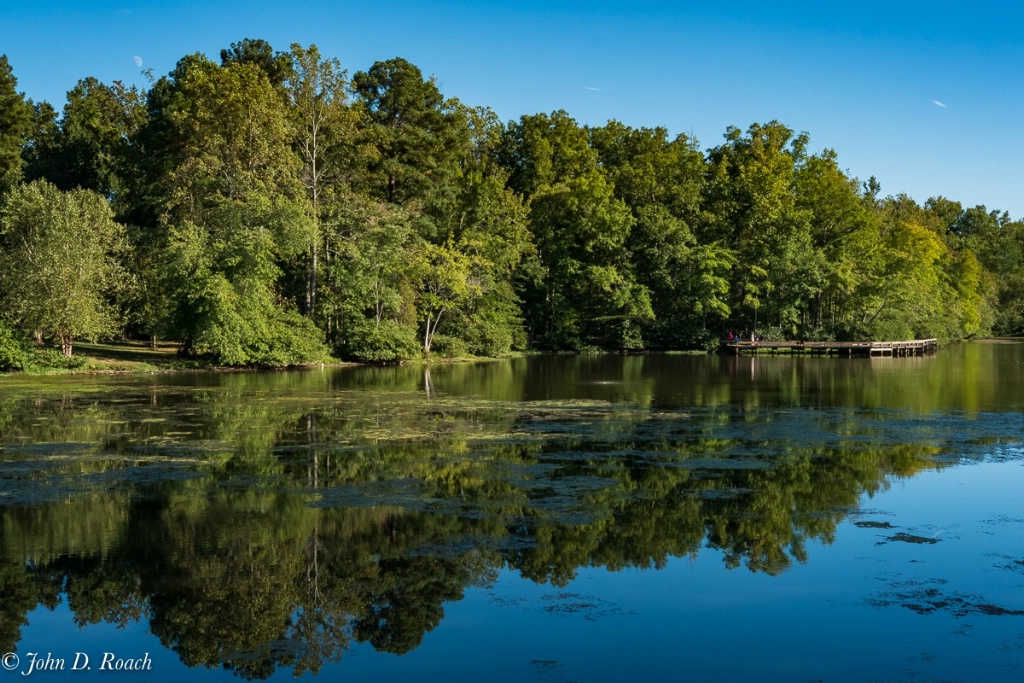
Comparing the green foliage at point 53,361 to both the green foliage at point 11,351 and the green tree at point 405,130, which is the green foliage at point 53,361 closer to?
the green foliage at point 11,351

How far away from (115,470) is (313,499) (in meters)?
4.25

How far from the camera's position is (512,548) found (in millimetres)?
11281

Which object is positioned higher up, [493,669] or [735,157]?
[735,157]

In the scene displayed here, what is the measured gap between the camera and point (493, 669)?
7996mm

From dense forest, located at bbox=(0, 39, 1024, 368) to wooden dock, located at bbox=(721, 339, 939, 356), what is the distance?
1.44 metres

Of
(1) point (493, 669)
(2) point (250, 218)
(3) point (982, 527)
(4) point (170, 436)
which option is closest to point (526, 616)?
(1) point (493, 669)

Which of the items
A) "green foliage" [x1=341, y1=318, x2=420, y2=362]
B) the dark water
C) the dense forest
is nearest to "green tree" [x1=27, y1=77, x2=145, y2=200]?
the dense forest

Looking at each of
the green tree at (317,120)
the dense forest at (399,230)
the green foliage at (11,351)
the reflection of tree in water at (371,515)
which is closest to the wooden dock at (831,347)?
the dense forest at (399,230)

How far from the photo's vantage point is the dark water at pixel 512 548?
8.33 meters

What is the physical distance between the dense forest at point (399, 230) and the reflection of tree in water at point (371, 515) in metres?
18.2

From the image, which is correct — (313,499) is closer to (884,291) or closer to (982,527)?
(982,527)

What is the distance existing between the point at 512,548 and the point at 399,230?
119 feet

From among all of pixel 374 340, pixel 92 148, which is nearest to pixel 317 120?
pixel 374 340

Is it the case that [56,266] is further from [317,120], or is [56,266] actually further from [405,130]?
[405,130]
